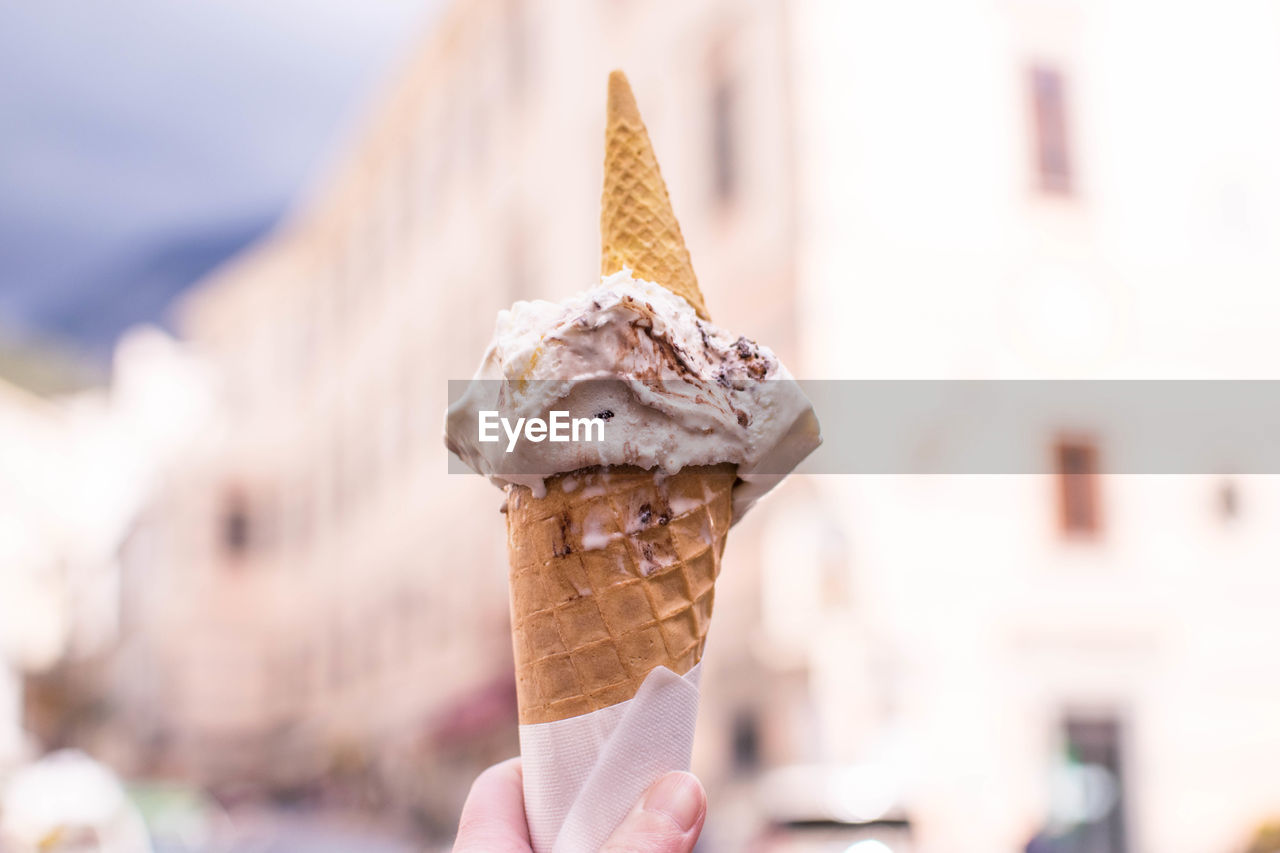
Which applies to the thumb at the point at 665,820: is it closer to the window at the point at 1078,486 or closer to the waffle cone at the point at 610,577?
the waffle cone at the point at 610,577

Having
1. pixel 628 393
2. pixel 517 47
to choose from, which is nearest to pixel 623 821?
pixel 628 393

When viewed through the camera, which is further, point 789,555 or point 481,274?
point 481,274

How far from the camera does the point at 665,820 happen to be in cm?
196

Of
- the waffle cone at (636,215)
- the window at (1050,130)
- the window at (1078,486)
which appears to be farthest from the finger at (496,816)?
the window at (1050,130)

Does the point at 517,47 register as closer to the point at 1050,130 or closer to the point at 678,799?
the point at 1050,130

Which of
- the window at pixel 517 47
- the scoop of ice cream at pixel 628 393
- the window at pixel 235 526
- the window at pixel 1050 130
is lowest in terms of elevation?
the window at pixel 235 526

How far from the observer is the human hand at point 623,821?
1.94 metres

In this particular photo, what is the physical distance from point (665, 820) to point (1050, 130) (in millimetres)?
11979

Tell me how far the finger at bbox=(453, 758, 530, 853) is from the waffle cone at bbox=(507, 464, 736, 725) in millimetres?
175

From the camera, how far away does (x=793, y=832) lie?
5.39 meters

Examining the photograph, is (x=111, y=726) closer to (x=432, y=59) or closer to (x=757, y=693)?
(x=432, y=59)

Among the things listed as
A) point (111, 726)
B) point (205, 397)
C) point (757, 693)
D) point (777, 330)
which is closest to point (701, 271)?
point (777, 330)

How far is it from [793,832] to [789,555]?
17.0 ft

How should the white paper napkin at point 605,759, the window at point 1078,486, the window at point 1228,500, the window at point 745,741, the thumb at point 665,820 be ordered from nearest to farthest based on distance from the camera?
the thumb at point 665,820 < the white paper napkin at point 605,759 < the window at point 745,741 < the window at point 1078,486 < the window at point 1228,500
